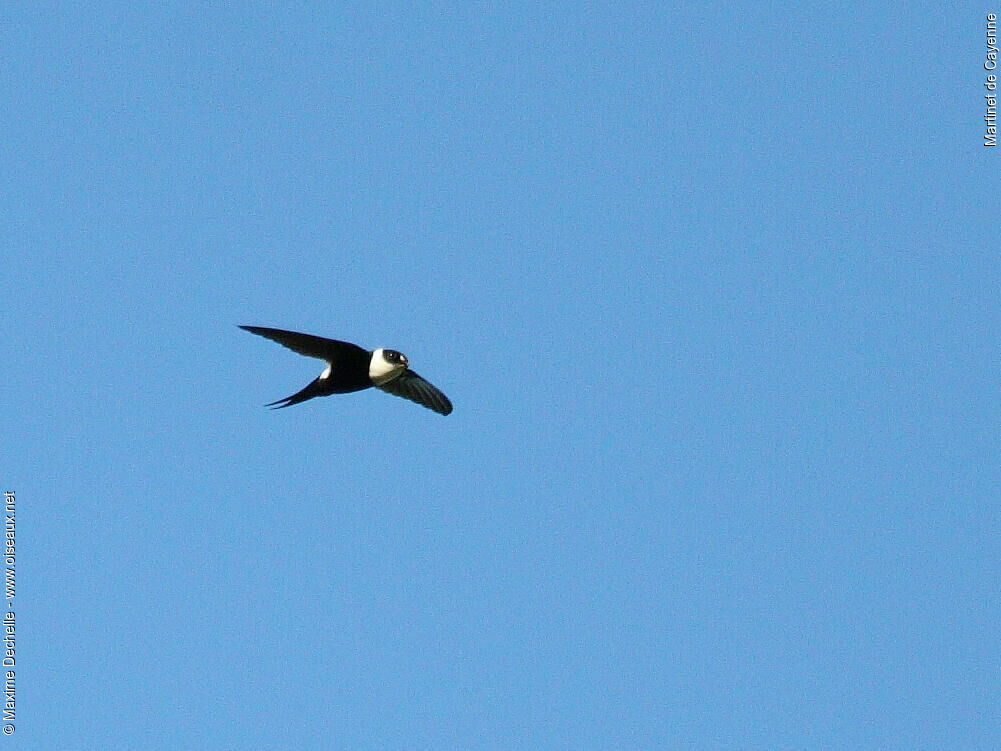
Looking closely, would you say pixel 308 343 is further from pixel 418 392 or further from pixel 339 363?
pixel 418 392

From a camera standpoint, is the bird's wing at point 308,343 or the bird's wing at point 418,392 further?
the bird's wing at point 418,392

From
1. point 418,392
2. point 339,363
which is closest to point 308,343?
point 339,363

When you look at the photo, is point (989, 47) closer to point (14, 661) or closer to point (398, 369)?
point (398, 369)

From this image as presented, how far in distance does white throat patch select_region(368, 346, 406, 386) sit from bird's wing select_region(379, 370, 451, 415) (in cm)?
82

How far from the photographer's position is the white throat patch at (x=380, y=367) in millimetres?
14492

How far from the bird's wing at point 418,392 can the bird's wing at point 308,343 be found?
111 centimetres

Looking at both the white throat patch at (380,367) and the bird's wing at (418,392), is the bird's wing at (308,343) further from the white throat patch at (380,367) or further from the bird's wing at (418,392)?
the bird's wing at (418,392)

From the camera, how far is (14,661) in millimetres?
16656

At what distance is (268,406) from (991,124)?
9795 millimetres

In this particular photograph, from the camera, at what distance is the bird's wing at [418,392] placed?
15.5 m

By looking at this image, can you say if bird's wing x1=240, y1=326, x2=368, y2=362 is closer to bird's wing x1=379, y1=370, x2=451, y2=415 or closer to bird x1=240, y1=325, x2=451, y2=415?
bird x1=240, y1=325, x2=451, y2=415

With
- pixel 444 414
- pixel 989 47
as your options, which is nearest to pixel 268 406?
pixel 444 414

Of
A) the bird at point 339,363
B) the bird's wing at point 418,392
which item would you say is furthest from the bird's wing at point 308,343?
the bird's wing at point 418,392

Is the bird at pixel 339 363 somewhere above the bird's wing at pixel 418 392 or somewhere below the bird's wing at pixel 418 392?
below
